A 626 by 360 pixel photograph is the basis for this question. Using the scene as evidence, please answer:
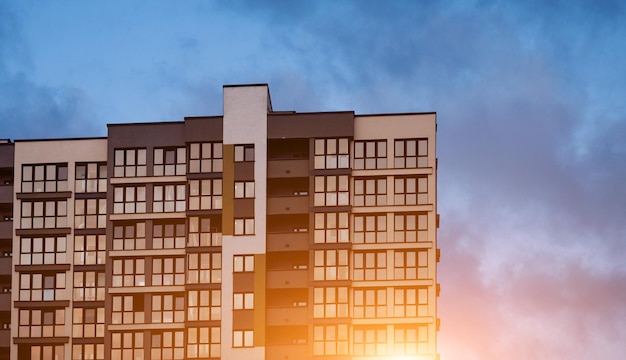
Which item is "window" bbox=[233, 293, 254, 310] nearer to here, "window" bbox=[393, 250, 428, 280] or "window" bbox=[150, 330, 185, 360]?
"window" bbox=[150, 330, 185, 360]

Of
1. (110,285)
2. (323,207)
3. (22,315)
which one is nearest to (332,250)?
(323,207)

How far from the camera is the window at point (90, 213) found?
101875 millimetres

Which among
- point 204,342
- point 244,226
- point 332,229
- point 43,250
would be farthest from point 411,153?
point 43,250

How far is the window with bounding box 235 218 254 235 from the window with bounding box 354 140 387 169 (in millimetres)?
10950

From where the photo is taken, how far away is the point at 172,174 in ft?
330

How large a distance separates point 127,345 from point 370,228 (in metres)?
24.7

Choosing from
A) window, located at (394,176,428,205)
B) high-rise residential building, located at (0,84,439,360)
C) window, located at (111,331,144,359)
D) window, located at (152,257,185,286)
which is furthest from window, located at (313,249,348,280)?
window, located at (111,331,144,359)

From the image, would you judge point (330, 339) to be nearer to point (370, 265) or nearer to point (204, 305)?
point (370, 265)

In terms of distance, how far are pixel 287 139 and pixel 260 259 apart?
11.3 meters

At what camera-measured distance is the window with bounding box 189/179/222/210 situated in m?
99.2

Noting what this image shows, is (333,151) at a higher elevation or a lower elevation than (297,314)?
higher

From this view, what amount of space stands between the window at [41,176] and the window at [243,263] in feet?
61.6

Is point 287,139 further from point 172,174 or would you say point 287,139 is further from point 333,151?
point 172,174

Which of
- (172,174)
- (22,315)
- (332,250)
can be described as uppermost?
(172,174)
